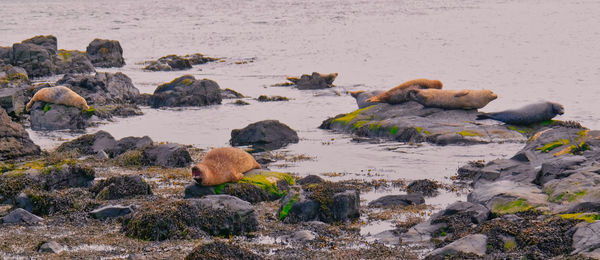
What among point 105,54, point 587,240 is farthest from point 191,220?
point 105,54

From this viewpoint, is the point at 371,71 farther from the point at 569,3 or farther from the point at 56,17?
the point at 56,17

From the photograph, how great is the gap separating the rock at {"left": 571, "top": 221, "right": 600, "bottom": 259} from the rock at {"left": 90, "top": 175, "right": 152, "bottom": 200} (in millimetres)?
5959

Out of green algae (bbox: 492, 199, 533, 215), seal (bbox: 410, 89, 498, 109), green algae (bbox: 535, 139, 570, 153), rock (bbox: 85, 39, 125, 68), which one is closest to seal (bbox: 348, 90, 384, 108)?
seal (bbox: 410, 89, 498, 109)

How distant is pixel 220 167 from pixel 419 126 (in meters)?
6.62

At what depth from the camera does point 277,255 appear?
7809 millimetres

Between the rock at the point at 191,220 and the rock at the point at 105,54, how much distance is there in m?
28.1

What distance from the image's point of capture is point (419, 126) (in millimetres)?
16188

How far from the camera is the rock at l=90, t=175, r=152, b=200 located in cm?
1057

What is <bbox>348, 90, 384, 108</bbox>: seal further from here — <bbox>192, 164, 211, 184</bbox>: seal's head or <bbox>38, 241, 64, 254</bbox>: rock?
<bbox>38, 241, 64, 254</bbox>: rock

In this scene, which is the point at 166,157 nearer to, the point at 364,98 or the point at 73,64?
the point at 364,98

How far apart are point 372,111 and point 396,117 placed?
1.03 m

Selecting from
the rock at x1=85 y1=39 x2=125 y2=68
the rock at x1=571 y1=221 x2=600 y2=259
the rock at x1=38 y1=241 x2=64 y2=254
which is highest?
the rock at x1=571 y1=221 x2=600 y2=259

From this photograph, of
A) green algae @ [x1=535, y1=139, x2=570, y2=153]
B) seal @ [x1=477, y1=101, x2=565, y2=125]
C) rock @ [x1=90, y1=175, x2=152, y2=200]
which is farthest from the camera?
seal @ [x1=477, y1=101, x2=565, y2=125]

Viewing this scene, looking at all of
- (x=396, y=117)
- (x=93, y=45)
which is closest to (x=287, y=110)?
(x=396, y=117)
